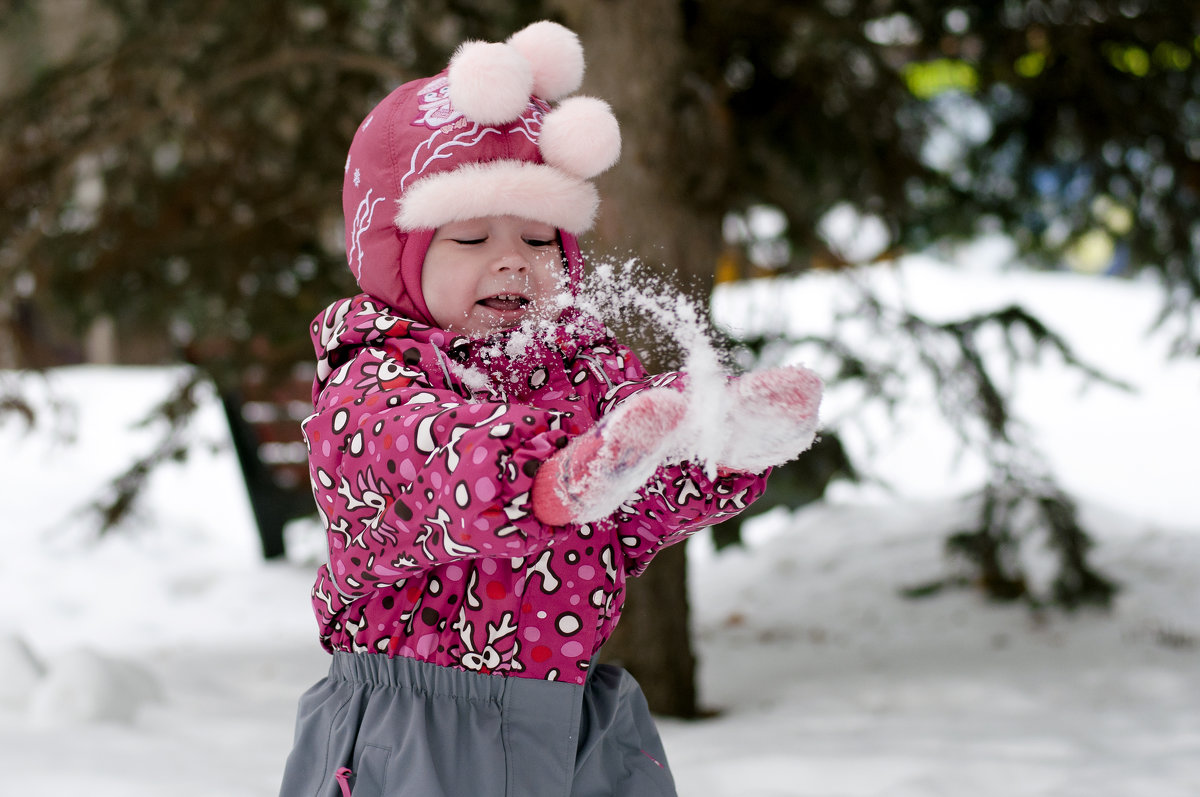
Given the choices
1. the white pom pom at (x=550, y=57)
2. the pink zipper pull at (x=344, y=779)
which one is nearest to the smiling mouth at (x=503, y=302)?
the white pom pom at (x=550, y=57)

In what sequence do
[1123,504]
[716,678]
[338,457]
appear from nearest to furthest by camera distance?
[338,457]
[716,678]
[1123,504]

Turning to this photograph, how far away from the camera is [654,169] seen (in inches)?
139

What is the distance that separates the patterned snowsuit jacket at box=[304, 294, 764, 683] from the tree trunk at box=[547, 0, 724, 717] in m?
1.87

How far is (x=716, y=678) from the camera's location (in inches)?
180

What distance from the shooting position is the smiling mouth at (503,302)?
1.57 m

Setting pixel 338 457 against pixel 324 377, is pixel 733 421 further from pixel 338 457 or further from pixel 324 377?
pixel 324 377

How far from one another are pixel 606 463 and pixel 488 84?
0.62 meters

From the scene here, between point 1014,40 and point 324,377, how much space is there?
130 inches

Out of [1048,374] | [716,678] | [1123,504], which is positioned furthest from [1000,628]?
[1048,374]

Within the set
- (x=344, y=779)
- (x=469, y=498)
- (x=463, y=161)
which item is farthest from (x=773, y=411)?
(x=344, y=779)

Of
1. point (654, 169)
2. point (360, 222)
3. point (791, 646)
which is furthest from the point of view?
point (791, 646)

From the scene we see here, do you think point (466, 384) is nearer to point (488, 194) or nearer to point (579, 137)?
point (488, 194)

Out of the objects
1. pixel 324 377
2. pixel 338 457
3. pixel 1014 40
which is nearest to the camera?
pixel 338 457

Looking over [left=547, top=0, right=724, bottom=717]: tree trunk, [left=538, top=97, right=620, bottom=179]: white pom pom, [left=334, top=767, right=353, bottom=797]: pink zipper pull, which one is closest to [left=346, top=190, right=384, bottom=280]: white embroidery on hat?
[left=538, top=97, right=620, bottom=179]: white pom pom
